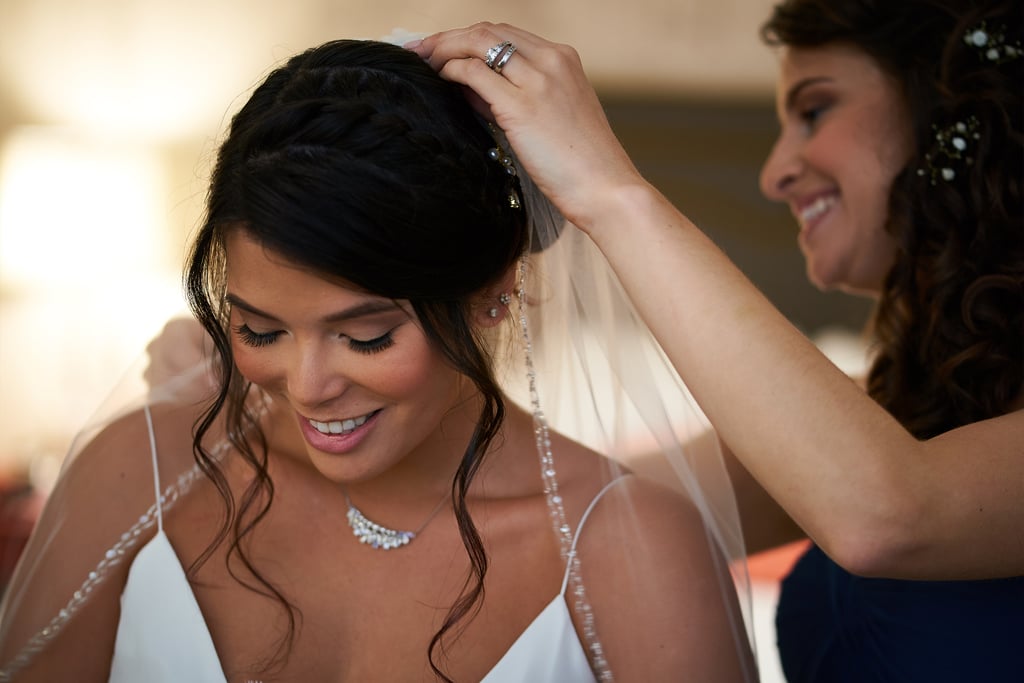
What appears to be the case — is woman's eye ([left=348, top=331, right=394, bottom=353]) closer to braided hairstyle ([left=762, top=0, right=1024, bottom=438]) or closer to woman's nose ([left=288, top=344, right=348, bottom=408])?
woman's nose ([left=288, top=344, right=348, bottom=408])

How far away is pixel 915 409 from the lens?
1.73 meters

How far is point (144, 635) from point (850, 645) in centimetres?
113

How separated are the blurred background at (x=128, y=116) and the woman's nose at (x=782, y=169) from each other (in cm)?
220

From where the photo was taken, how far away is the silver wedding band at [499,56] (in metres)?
1.26

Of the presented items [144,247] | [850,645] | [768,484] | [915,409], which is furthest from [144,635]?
[144,247]

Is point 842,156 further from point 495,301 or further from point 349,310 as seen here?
point 349,310

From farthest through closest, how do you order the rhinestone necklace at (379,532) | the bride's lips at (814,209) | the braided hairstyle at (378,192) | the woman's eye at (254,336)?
the bride's lips at (814,209)
the rhinestone necklace at (379,532)
the woman's eye at (254,336)
the braided hairstyle at (378,192)

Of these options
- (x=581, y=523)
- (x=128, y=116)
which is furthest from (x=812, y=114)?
(x=128, y=116)

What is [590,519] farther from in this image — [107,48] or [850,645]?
[107,48]

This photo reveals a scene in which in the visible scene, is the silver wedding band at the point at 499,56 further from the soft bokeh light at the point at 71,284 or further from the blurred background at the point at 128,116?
the soft bokeh light at the point at 71,284

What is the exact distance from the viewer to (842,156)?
1.85 meters

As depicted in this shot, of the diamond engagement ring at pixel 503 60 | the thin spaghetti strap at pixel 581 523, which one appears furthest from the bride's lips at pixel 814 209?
the diamond engagement ring at pixel 503 60

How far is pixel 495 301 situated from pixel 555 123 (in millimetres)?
288

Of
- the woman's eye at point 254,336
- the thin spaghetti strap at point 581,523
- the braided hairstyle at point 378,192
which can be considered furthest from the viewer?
the thin spaghetti strap at point 581,523
